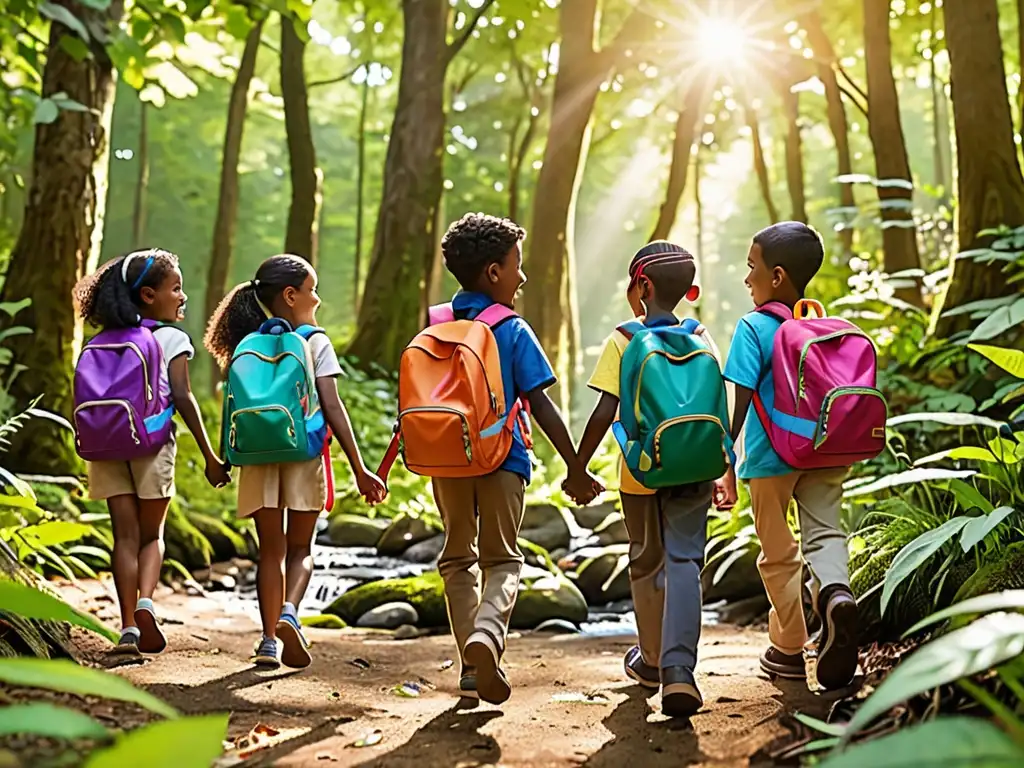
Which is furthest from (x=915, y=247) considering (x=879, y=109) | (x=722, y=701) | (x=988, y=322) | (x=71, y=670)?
(x=71, y=670)

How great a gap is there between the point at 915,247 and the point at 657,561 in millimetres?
6893

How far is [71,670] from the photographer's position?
80.7 inches

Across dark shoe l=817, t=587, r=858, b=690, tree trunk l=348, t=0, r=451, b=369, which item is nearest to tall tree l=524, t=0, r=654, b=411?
tree trunk l=348, t=0, r=451, b=369

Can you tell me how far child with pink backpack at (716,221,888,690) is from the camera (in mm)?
4137

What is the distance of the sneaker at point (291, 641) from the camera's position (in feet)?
16.3

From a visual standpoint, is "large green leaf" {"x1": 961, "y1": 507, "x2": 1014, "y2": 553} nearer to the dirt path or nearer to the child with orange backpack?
the dirt path

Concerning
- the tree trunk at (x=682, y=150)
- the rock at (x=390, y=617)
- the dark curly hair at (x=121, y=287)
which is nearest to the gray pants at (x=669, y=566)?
the dark curly hair at (x=121, y=287)

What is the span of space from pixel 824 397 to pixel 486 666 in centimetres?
167

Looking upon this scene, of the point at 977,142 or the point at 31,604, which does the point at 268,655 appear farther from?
the point at 977,142

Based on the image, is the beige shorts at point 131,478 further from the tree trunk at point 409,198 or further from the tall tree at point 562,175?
the tree trunk at point 409,198

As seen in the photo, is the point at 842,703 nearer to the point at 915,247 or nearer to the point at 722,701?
the point at 722,701

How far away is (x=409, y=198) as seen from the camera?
1641 centimetres

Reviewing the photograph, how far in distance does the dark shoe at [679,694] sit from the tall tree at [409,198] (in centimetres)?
1253

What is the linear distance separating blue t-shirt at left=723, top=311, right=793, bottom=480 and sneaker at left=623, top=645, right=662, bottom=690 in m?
0.91
